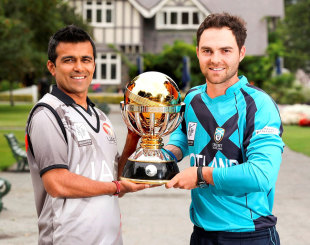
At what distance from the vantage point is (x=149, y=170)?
10.9ft

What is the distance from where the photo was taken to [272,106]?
328 centimetres

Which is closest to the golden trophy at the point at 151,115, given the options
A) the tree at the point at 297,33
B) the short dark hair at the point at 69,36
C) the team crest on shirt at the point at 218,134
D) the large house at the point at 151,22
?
the team crest on shirt at the point at 218,134

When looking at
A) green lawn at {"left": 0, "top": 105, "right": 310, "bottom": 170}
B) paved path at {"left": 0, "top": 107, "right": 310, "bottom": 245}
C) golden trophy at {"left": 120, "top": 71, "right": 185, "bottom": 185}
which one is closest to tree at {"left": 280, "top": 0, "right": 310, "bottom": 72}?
green lawn at {"left": 0, "top": 105, "right": 310, "bottom": 170}

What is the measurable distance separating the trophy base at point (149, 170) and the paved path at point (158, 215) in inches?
169

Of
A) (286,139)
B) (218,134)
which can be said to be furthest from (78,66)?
(286,139)

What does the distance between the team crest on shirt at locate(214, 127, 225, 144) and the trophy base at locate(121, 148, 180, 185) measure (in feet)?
0.93

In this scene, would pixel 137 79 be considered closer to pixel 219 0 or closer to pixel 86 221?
pixel 86 221

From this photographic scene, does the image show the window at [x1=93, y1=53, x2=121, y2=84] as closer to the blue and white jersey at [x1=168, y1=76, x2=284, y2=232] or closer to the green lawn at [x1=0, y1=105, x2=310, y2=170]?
the green lawn at [x1=0, y1=105, x2=310, y2=170]

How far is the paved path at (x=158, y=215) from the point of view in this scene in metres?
7.86

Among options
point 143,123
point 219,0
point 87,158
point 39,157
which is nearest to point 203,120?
point 143,123

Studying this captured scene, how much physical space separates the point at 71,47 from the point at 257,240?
1493mm

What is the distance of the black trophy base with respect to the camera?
3.32 m

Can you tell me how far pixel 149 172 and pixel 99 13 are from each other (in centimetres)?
4873

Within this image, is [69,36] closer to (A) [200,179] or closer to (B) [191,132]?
(B) [191,132]
